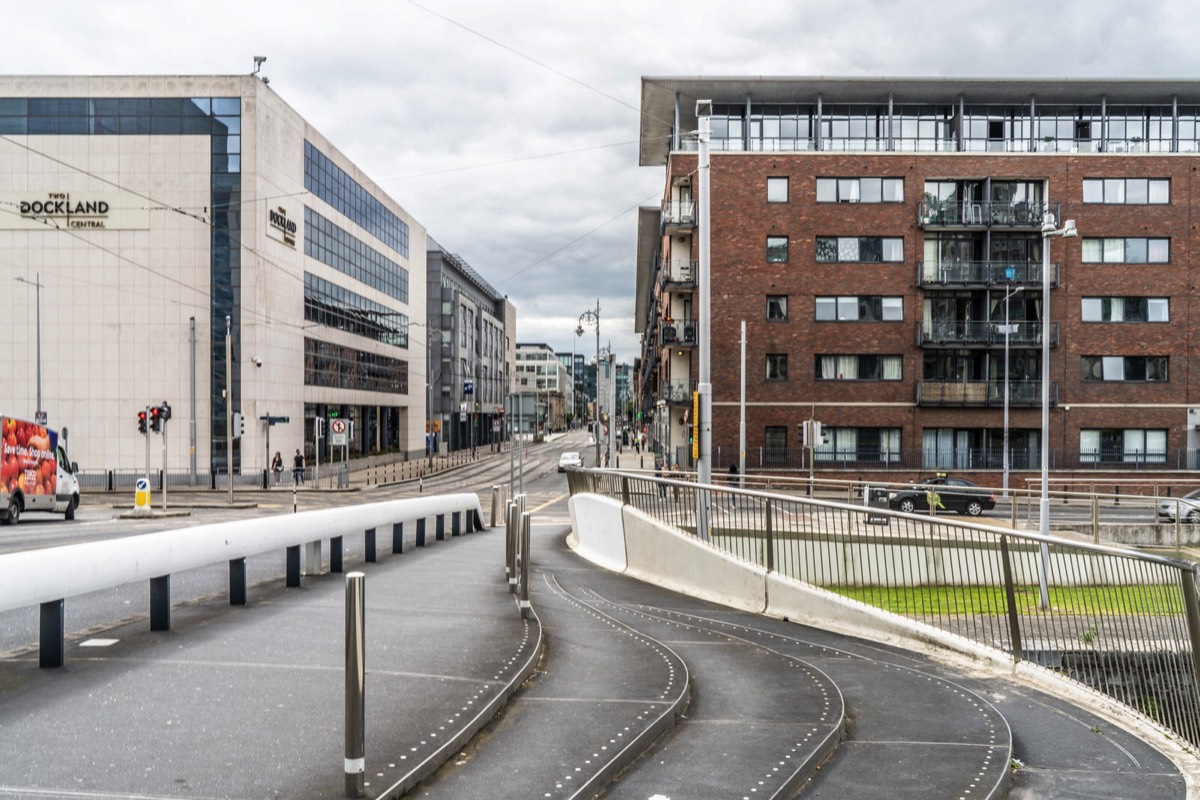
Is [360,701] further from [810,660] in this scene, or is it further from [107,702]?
[810,660]

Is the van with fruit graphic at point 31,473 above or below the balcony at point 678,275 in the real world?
below

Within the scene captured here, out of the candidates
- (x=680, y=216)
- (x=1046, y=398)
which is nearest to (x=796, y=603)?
(x=1046, y=398)

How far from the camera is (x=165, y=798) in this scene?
405cm

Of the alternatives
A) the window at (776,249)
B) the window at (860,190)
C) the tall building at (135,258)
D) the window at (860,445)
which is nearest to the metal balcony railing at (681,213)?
the window at (776,249)

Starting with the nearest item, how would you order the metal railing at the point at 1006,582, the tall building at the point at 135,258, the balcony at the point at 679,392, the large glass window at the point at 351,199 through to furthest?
the metal railing at the point at 1006,582
the tall building at the point at 135,258
the balcony at the point at 679,392
the large glass window at the point at 351,199

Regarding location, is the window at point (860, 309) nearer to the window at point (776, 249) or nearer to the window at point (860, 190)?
the window at point (776, 249)

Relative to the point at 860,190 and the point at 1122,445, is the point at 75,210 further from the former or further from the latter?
the point at 1122,445

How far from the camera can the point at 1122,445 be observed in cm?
4675

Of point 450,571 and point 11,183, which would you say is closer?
point 450,571

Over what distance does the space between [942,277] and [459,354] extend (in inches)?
2522

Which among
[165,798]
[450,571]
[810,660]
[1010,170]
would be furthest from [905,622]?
Result: [1010,170]

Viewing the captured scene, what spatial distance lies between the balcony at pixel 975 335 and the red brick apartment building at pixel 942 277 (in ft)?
0.35

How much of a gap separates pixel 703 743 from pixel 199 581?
684 centimetres

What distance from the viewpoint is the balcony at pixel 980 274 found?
46.2m
